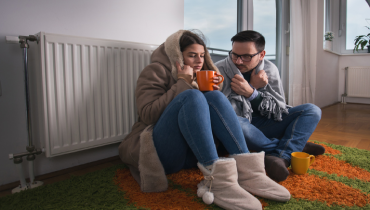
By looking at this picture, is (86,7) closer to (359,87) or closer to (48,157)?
(48,157)

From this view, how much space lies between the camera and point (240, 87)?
1.21 metres

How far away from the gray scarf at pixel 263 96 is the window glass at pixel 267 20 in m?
1.77

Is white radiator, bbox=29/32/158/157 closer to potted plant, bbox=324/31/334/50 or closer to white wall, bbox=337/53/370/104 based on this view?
potted plant, bbox=324/31/334/50

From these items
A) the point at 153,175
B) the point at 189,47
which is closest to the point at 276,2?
the point at 189,47

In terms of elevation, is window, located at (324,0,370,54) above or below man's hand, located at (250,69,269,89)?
above

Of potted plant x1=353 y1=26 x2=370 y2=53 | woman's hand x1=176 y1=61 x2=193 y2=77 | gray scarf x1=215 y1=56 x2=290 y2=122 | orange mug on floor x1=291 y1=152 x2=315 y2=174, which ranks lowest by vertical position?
orange mug on floor x1=291 y1=152 x2=315 y2=174

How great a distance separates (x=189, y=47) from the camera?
1.16 meters

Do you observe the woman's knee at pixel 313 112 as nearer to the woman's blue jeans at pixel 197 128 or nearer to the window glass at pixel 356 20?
the woman's blue jeans at pixel 197 128

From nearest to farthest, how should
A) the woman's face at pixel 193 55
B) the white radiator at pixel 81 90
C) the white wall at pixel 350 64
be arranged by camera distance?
1. the white radiator at pixel 81 90
2. the woman's face at pixel 193 55
3. the white wall at pixel 350 64

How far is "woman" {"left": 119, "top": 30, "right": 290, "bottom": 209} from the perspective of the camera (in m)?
0.84

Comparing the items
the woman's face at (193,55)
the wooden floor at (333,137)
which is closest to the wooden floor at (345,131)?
the wooden floor at (333,137)

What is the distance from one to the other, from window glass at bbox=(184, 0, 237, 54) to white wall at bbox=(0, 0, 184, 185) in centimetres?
82

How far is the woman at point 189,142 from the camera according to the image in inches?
32.9

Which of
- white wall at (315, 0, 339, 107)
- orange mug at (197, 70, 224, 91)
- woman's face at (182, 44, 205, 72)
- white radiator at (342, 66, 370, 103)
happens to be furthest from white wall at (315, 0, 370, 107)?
orange mug at (197, 70, 224, 91)
